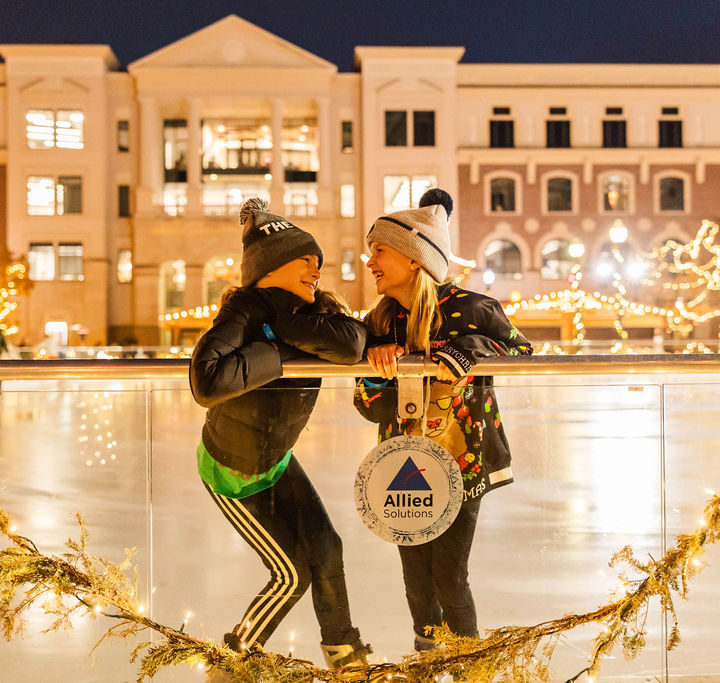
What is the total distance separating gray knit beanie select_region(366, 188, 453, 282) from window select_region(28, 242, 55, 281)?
32.6m

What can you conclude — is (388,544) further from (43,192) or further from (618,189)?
(618,189)

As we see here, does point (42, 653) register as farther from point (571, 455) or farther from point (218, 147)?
point (218, 147)

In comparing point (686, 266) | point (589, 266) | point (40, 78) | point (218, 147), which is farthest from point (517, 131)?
point (40, 78)

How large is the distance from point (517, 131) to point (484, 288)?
25.2ft

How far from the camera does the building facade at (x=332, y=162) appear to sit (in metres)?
32.6

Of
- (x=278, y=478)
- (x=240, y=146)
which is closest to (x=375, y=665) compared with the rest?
(x=278, y=478)

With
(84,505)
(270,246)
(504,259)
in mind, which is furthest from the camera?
(504,259)

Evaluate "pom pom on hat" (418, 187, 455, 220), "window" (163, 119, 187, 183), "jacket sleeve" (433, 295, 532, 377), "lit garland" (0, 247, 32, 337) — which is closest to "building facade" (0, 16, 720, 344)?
"window" (163, 119, 187, 183)

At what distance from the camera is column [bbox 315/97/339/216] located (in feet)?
109

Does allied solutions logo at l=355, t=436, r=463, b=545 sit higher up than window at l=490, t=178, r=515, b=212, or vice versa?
window at l=490, t=178, r=515, b=212

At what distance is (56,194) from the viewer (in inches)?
1291

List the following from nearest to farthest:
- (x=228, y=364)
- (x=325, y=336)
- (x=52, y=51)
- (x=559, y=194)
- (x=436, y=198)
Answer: (x=228, y=364), (x=325, y=336), (x=436, y=198), (x=52, y=51), (x=559, y=194)

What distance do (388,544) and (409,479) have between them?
241mm

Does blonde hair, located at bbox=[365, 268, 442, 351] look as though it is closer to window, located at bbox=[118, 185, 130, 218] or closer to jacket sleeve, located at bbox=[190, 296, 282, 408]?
jacket sleeve, located at bbox=[190, 296, 282, 408]
